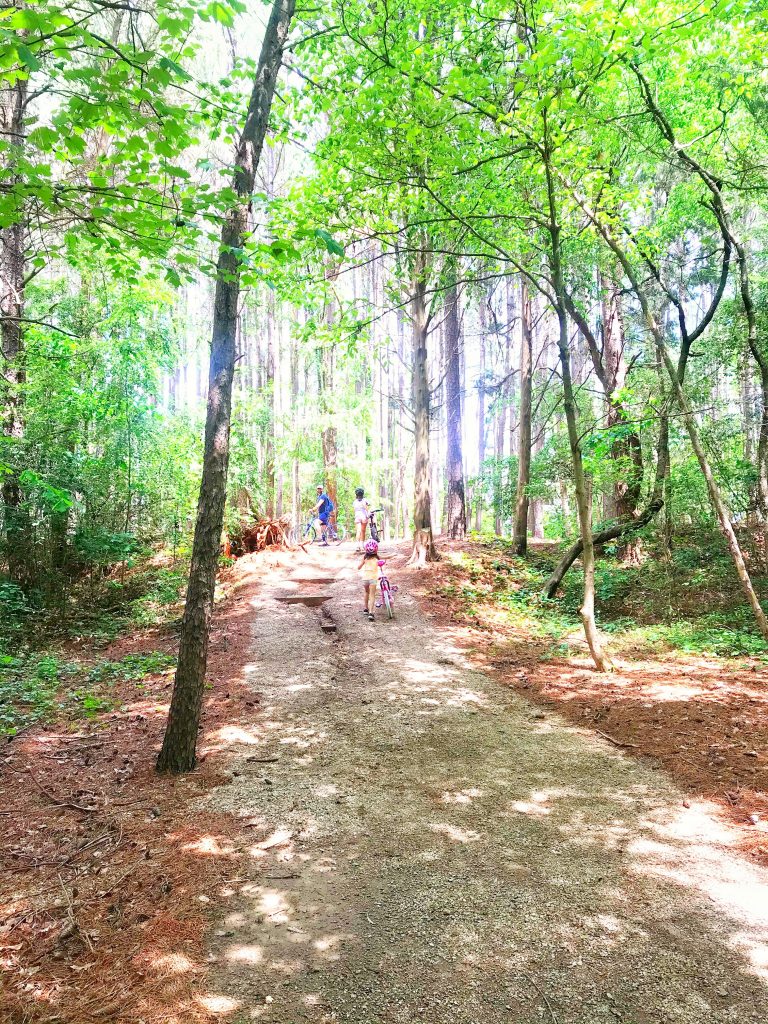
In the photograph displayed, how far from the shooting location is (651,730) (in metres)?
5.55

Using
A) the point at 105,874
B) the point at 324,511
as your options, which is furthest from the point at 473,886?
the point at 324,511

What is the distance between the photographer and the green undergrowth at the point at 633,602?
29.1 feet

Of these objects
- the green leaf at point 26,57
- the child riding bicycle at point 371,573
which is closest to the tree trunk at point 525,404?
the child riding bicycle at point 371,573

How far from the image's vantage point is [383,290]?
11875mm

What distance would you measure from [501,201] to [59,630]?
1040 cm

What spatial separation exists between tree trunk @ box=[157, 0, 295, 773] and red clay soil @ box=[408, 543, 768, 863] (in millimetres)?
4014

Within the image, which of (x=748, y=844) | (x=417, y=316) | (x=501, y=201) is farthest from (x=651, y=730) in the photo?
(x=417, y=316)

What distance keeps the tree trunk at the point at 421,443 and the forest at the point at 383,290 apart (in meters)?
0.07

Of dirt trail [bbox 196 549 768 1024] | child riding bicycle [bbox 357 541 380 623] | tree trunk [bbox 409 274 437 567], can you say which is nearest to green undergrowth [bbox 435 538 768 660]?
tree trunk [bbox 409 274 437 567]

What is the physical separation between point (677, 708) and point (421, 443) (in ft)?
29.1

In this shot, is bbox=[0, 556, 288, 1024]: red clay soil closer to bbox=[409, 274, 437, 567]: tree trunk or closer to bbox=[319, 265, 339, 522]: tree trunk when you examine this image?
bbox=[409, 274, 437, 567]: tree trunk

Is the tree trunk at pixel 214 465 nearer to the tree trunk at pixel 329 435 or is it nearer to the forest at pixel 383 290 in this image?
the forest at pixel 383 290

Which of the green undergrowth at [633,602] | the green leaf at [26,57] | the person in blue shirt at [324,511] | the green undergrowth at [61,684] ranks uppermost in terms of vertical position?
the green leaf at [26,57]

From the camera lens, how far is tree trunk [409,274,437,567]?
43.8 feet
